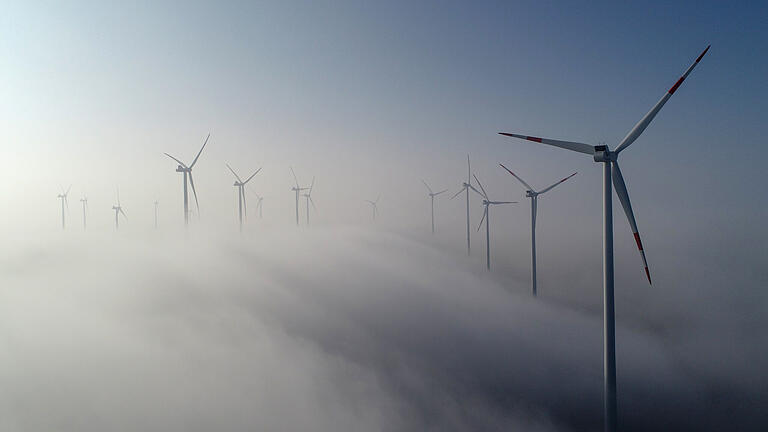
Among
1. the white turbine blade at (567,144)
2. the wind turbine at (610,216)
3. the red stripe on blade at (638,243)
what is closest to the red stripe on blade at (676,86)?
the wind turbine at (610,216)

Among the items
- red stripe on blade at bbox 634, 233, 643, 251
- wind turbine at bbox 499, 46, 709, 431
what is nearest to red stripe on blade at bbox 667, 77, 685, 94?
wind turbine at bbox 499, 46, 709, 431

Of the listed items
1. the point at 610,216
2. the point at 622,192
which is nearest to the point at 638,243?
the point at 610,216

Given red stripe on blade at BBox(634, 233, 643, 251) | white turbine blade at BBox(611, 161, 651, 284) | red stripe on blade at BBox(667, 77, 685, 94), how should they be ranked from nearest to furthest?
red stripe on blade at BBox(667, 77, 685, 94)
red stripe on blade at BBox(634, 233, 643, 251)
white turbine blade at BBox(611, 161, 651, 284)

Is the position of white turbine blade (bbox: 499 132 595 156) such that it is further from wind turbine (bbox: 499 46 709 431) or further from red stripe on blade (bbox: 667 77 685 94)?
red stripe on blade (bbox: 667 77 685 94)

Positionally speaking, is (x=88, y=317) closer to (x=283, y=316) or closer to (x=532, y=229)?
(x=283, y=316)

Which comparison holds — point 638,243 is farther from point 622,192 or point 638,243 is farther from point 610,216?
point 622,192

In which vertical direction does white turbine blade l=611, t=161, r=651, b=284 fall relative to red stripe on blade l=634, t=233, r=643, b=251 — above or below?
above

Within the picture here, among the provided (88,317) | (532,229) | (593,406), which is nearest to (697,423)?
(593,406)

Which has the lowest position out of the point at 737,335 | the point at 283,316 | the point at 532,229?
the point at 737,335
